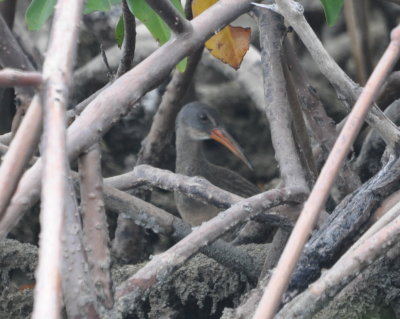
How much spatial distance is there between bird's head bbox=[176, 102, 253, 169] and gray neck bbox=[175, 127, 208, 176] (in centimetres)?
4

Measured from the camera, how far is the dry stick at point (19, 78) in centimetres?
129

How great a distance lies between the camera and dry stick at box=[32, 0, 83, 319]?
3.68 ft

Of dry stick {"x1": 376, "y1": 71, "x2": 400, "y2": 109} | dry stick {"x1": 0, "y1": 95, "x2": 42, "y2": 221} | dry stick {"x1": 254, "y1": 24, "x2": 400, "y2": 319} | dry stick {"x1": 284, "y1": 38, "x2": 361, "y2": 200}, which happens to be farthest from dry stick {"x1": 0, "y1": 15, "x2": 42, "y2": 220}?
dry stick {"x1": 376, "y1": 71, "x2": 400, "y2": 109}

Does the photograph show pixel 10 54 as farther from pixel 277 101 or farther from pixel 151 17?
pixel 277 101

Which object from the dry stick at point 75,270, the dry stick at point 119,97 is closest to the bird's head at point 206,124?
the dry stick at point 119,97

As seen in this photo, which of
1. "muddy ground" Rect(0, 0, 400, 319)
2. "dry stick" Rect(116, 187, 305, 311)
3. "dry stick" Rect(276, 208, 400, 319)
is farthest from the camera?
"muddy ground" Rect(0, 0, 400, 319)

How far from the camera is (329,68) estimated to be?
2.15 meters

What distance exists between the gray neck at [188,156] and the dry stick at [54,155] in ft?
8.99

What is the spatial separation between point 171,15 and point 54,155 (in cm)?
61

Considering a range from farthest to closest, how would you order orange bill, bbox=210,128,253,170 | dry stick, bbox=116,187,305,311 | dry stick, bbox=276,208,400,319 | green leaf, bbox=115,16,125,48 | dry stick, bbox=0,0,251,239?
orange bill, bbox=210,128,253,170 → green leaf, bbox=115,16,125,48 → dry stick, bbox=116,187,305,311 → dry stick, bbox=276,208,400,319 → dry stick, bbox=0,0,251,239

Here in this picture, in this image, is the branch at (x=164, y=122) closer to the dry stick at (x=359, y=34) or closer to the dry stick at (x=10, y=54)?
the dry stick at (x=359, y=34)

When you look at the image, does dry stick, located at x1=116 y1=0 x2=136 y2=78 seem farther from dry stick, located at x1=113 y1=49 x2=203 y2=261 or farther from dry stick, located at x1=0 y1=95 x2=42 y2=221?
dry stick, located at x1=0 y1=95 x2=42 y2=221

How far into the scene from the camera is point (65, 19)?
1401 millimetres

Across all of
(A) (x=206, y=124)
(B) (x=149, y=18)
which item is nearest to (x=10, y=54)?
(B) (x=149, y=18)
